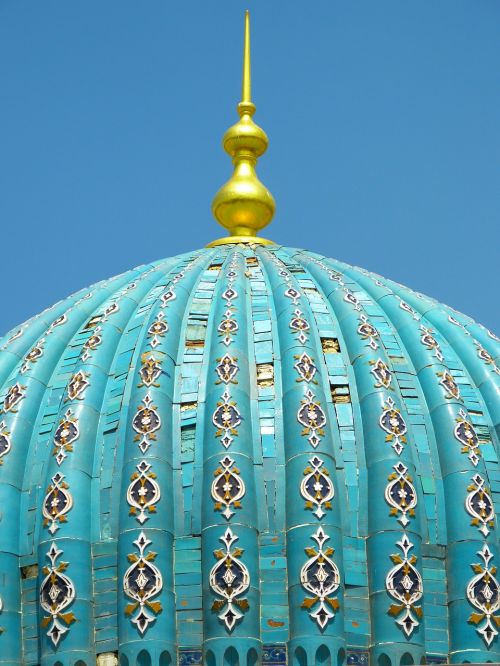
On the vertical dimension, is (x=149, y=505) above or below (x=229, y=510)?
above

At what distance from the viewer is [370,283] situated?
26.4 m

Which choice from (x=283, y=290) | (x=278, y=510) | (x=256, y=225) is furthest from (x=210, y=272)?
(x=278, y=510)

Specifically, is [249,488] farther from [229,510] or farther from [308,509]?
[308,509]

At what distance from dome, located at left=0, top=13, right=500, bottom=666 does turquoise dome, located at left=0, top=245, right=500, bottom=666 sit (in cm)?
2

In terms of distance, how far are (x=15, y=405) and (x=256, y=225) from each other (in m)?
6.67

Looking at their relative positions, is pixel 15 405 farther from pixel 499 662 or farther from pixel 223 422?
pixel 499 662

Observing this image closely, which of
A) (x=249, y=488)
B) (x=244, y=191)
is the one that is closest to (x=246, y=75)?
(x=244, y=191)

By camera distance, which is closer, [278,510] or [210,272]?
[278,510]

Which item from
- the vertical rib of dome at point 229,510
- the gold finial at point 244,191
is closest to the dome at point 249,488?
the vertical rib of dome at point 229,510

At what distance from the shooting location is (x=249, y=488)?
859 inches

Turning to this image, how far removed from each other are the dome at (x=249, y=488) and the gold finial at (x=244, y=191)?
12.9ft

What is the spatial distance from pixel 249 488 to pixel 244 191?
8.60 meters

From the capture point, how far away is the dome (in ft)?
69.4

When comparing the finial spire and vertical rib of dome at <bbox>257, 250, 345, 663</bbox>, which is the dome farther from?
the finial spire
